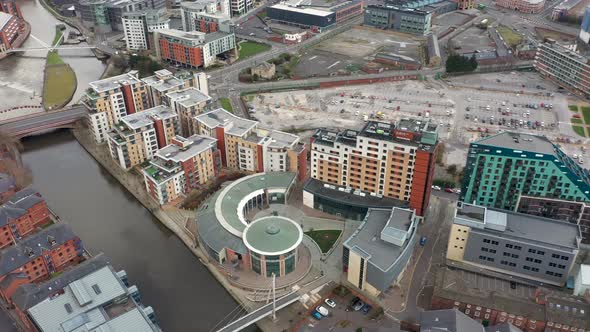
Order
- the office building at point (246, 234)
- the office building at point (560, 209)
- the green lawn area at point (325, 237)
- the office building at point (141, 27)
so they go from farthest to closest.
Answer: the office building at point (141, 27)
the green lawn area at point (325, 237)
the office building at point (560, 209)
the office building at point (246, 234)

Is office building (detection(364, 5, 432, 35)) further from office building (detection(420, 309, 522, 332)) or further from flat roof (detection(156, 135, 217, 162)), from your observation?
office building (detection(420, 309, 522, 332))

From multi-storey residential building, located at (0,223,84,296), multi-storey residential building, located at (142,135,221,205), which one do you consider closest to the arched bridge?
multi-storey residential building, located at (142,135,221,205)

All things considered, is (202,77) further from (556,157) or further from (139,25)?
(556,157)

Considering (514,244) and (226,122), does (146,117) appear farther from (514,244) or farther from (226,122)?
(514,244)

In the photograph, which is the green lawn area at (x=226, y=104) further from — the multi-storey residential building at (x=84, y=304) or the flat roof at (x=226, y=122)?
the multi-storey residential building at (x=84, y=304)

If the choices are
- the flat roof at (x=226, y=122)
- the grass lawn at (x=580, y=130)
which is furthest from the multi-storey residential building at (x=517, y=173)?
the flat roof at (x=226, y=122)

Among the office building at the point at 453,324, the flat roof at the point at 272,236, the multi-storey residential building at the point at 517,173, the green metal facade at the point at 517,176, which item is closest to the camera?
the office building at the point at 453,324
